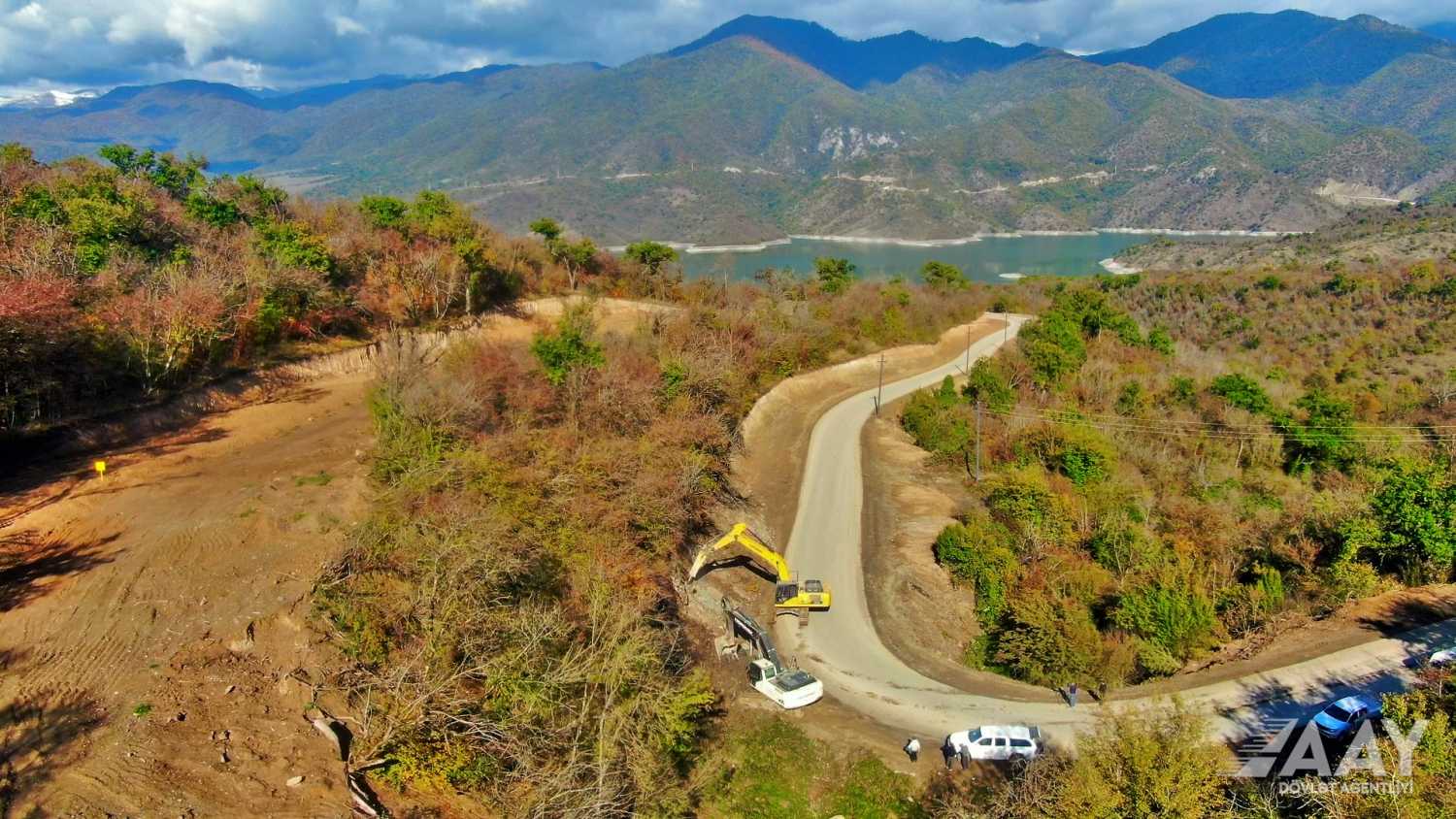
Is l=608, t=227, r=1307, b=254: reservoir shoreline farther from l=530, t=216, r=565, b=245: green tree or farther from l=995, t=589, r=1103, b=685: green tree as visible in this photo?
l=995, t=589, r=1103, b=685: green tree

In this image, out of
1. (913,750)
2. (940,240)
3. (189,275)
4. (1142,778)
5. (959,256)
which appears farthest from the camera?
(940,240)

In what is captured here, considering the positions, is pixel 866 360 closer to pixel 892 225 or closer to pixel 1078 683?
pixel 1078 683

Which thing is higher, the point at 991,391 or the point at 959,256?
the point at 991,391

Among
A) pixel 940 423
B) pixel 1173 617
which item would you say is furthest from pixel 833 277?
pixel 1173 617

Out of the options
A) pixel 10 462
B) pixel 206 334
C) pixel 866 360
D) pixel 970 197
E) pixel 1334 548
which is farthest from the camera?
pixel 970 197

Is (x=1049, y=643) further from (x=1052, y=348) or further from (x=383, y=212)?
(x=383, y=212)

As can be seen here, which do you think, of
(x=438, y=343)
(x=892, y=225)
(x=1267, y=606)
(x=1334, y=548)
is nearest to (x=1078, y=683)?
(x=1267, y=606)

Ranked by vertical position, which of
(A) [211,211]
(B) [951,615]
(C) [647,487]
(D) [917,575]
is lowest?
(B) [951,615]
